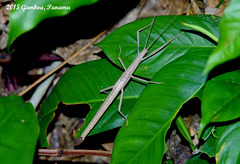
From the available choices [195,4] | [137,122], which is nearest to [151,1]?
[195,4]

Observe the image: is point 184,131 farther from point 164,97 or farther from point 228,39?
point 228,39

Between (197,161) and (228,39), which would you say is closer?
(228,39)

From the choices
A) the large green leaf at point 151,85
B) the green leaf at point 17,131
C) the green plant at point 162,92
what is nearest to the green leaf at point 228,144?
the green plant at point 162,92

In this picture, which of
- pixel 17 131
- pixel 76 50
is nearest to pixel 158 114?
pixel 17 131

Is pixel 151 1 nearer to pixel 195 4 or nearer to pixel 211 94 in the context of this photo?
pixel 195 4

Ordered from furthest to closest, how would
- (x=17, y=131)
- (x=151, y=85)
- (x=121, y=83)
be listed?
(x=121, y=83) → (x=151, y=85) → (x=17, y=131)

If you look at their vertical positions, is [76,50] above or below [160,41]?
below
